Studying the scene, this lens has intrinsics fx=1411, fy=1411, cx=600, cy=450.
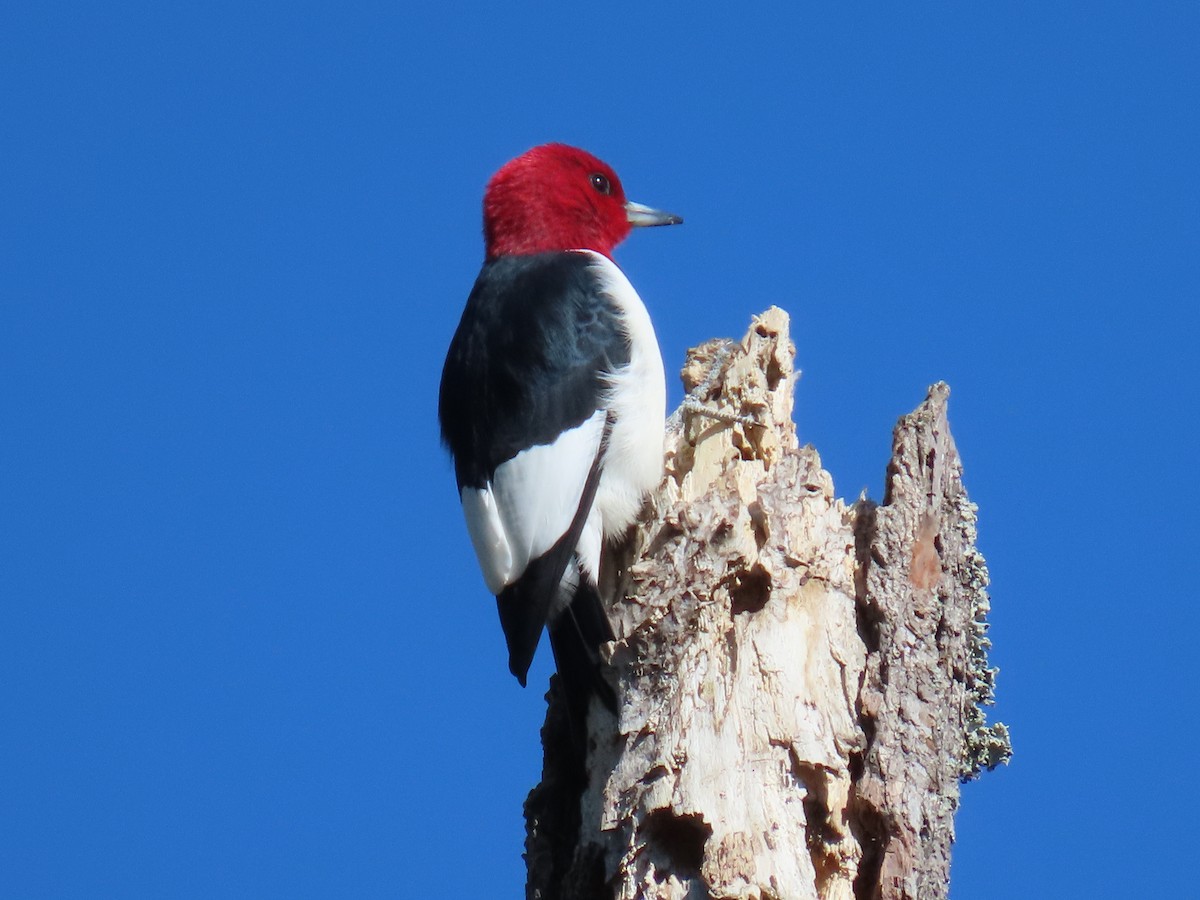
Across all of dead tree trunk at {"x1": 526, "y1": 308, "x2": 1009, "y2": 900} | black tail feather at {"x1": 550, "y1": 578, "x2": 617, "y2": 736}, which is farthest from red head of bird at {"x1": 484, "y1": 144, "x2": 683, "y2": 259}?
black tail feather at {"x1": 550, "y1": 578, "x2": 617, "y2": 736}

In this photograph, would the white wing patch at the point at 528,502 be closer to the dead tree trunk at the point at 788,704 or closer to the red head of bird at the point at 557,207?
the dead tree trunk at the point at 788,704

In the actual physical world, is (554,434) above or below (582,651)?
above

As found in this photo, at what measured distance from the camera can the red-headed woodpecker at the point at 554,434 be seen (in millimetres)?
3904

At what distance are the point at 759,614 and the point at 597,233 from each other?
2427 mm

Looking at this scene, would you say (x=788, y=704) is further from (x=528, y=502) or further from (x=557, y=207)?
(x=557, y=207)

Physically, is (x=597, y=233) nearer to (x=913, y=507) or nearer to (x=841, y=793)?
(x=913, y=507)

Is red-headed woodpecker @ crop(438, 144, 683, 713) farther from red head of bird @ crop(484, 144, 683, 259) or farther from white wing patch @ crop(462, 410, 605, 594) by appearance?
red head of bird @ crop(484, 144, 683, 259)

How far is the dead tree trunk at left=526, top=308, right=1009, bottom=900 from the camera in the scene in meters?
3.12

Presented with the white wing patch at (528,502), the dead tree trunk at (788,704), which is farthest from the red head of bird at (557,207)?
the dead tree trunk at (788,704)

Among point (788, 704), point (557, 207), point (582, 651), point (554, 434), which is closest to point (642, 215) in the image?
point (557, 207)

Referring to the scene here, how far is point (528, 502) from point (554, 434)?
11.1 inches

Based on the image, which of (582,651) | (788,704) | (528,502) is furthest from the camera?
(528,502)

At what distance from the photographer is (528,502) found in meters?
4.13

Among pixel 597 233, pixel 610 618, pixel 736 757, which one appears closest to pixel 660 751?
pixel 736 757
